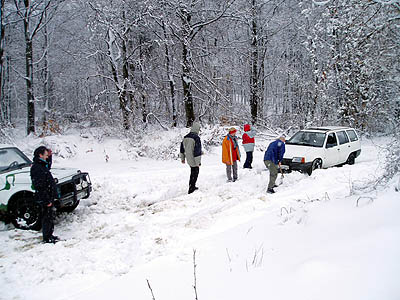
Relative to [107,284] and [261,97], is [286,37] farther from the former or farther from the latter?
[107,284]

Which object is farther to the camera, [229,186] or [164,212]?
[229,186]

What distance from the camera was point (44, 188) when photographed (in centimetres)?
570

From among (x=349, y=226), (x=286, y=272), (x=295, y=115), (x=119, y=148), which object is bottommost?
(x=286, y=272)

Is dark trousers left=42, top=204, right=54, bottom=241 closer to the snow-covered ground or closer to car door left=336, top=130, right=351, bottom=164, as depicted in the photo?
the snow-covered ground

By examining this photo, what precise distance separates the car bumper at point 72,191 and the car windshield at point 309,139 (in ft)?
23.9

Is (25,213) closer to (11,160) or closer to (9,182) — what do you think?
(9,182)

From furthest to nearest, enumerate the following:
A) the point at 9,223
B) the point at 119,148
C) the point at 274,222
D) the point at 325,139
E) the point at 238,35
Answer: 1. the point at 238,35
2. the point at 119,148
3. the point at 325,139
4. the point at 9,223
5. the point at 274,222

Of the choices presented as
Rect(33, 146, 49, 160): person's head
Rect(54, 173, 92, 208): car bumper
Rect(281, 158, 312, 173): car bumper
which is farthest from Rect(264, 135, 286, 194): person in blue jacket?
Rect(33, 146, 49, 160): person's head

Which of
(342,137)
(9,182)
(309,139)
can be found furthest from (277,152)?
(9,182)

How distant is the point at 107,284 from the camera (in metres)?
3.90

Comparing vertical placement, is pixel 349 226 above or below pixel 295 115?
below

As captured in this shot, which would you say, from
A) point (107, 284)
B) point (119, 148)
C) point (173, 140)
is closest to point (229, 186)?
point (107, 284)

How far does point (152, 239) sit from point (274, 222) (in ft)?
7.49

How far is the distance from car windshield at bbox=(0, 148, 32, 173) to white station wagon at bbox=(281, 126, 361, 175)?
7662mm
